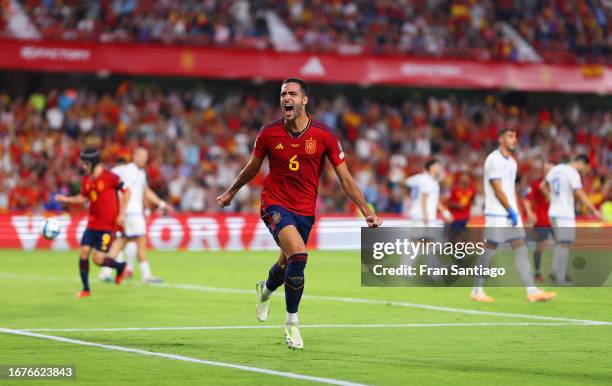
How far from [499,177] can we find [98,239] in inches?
244

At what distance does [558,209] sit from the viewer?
2084cm

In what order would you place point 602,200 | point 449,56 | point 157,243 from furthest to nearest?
1. point 449,56
2. point 602,200
3. point 157,243

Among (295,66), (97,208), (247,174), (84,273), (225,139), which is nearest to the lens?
(247,174)

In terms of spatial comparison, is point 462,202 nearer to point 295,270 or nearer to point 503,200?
point 503,200

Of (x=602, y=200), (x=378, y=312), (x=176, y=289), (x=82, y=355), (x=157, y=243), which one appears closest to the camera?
(x=82, y=355)

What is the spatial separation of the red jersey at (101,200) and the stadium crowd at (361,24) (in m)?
19.2

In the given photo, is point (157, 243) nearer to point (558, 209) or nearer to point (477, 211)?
point (477, 211)

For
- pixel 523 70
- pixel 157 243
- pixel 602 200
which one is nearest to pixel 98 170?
pixel 157 243

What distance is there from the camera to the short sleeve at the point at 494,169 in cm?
1703

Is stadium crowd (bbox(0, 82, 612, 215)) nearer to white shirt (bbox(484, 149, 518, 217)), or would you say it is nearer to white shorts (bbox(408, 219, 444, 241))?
white shorts (bbox(408, 219, 444, 241))

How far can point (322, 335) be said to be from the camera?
503 inches

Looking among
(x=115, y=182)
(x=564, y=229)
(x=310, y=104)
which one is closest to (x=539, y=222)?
(x=564, y=229)

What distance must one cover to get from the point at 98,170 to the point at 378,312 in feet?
17.8

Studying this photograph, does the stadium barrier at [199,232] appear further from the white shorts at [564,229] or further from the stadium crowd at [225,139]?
the white shorts at [564,229]
